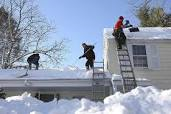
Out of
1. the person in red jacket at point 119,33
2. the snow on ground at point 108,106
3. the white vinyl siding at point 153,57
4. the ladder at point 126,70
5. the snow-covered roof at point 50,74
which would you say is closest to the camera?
the snow on ground at point 108,106

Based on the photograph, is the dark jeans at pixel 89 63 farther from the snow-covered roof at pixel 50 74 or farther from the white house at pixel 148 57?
the white house at pixel 148 57

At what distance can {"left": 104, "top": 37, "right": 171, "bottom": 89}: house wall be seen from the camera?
64.4 ft

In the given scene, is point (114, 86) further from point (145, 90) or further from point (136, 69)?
point (145, 90)

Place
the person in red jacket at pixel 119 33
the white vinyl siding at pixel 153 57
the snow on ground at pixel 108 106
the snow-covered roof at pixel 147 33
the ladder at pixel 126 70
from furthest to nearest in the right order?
the snow-covered roof at pixel 147 33 < the white vinyl siding at pixel 153 57 < the person in red jacket at pixel 119 33 < the ladder at pixel 126 70 < the snow on ground at pixel 108 106

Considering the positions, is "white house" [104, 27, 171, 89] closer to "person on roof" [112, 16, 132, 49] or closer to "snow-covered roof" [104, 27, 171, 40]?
"snow-covered roof" [104, 27, 171, 40]

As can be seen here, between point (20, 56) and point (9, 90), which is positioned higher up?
point (20, 56)

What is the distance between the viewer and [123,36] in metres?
19.7

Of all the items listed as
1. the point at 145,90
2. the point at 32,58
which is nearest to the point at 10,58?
the point at 32,58

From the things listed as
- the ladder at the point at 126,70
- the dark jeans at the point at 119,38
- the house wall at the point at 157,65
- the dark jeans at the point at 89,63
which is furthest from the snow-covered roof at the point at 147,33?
the dark jeans at the point at 89,63

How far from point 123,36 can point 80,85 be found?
348 cm

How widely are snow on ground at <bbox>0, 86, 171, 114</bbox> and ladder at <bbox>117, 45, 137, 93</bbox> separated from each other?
755cm

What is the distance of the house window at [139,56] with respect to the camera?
2003 centimetres

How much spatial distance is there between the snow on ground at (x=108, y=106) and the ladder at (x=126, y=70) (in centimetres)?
755

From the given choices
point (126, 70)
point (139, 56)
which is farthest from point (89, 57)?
point (139, 56)
